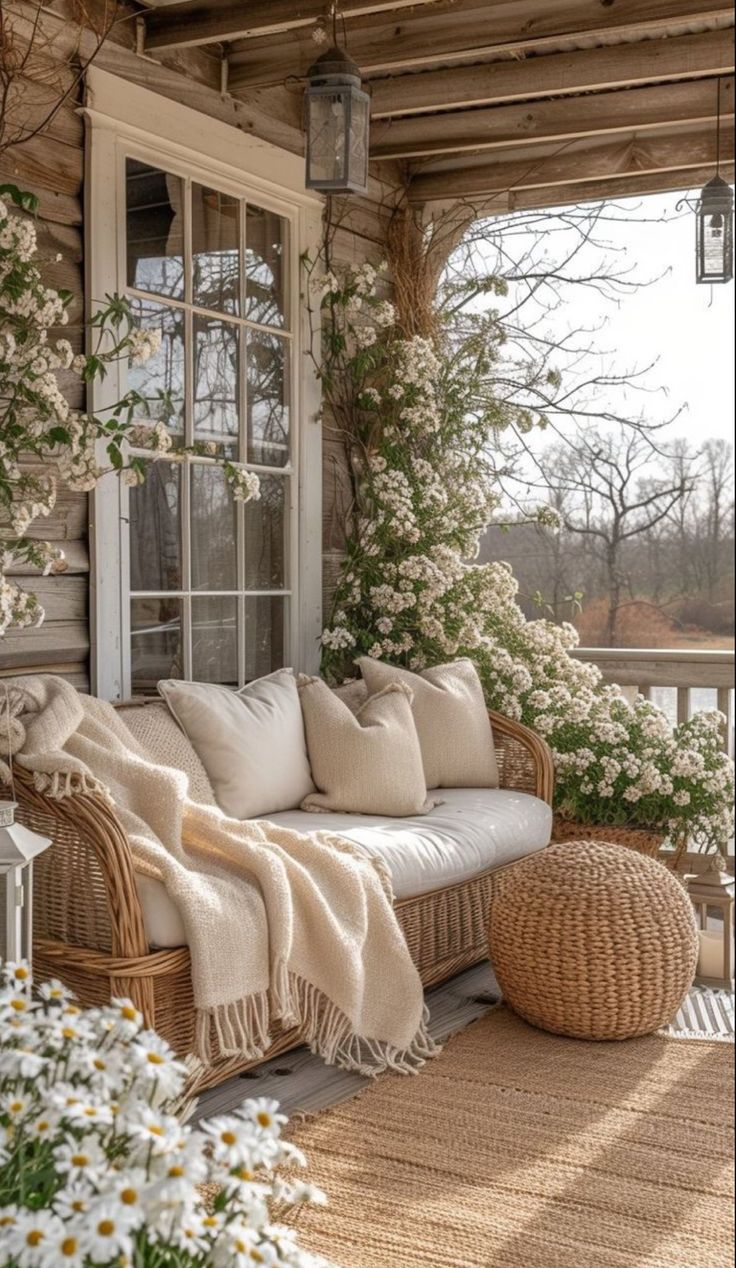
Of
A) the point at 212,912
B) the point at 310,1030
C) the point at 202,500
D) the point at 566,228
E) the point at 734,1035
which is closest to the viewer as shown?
the point at 212,912

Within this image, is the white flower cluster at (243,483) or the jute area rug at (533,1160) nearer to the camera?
the jute area rug at (533,1160)

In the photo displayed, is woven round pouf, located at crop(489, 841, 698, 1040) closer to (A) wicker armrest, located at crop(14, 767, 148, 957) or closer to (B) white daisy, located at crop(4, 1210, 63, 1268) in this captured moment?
(A) wicker armrest, located at crop(14, 767, 148, 957)

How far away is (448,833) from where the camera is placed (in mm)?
3541

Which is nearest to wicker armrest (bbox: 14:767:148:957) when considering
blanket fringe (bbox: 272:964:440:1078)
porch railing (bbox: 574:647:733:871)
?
blanket fringe (bbox: 272:964:440:1078)

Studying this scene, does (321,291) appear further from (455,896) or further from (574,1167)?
(574,1167)

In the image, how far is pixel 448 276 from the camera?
548 cm

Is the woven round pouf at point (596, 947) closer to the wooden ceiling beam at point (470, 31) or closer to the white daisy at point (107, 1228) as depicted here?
the wooden ceiling beam at point (470, 31)

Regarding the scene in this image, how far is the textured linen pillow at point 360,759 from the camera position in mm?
3727

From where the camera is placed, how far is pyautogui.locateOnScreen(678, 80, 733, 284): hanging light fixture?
391 cm

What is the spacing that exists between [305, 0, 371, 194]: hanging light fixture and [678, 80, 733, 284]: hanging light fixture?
3.70 feet

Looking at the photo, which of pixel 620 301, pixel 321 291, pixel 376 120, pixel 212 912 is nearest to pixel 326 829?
pixel 212 912

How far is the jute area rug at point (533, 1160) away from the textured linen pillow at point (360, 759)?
75 cm

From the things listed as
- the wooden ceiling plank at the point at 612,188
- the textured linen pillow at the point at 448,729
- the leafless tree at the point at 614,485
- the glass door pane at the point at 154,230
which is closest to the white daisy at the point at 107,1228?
the glass door pane at the point at 154,230

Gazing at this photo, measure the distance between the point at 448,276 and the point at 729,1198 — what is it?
3.98 metres
